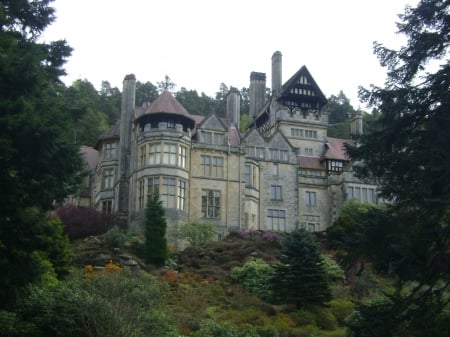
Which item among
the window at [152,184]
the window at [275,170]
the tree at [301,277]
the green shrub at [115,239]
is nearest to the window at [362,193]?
the window at [275,170]

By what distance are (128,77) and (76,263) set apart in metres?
19.1

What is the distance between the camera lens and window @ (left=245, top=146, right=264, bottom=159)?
50791 mm

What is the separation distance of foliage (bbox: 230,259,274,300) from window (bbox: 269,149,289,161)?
678 inches

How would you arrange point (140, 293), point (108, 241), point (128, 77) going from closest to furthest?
point (140, 293) → point (108, 241) → point (128, 77)

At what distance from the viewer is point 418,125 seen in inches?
722

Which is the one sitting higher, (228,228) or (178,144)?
(178,144)

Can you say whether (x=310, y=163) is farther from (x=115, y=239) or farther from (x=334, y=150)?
(x=115, y=239)

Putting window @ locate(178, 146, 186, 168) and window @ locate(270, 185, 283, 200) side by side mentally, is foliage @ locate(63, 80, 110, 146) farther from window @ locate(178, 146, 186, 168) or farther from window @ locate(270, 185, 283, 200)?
window @ locate(270, 185, 283, 200)

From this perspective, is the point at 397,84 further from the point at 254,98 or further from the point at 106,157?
the point at 254,98

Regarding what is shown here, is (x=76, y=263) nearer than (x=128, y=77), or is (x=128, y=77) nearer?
(x=76, y=263)

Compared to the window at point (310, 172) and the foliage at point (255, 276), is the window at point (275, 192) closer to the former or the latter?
the window at point (310, 172)

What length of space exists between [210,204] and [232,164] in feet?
10.7

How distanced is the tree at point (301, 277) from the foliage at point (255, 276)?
1.19 m

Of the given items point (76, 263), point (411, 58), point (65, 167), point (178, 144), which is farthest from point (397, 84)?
point (178, 144)
